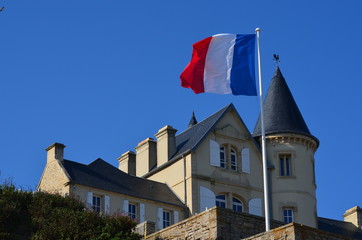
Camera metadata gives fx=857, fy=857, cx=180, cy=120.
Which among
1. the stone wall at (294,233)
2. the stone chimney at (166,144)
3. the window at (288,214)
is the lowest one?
the stone wall at (294,233)

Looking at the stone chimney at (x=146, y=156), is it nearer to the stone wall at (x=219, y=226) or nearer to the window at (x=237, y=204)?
the window at (x=237, y=204)

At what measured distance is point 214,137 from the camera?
1689 inches

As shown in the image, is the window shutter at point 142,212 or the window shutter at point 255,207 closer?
the window shutter at point 142,212

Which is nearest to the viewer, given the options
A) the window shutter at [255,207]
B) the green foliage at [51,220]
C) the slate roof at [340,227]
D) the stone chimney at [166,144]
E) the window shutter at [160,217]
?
the green foliage at [51,220]

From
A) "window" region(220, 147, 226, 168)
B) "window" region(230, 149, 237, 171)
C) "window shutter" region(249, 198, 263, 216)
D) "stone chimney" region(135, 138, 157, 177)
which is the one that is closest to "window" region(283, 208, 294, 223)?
"window shutter" region(249, 198, 263, 216)

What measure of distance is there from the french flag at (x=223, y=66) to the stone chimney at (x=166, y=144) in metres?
16.7

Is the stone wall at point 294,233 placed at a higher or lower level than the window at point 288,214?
lower

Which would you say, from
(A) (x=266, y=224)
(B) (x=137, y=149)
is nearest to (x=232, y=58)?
(A) (x=266, y=224)

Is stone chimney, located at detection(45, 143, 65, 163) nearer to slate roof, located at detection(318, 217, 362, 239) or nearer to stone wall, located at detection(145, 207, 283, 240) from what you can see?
slate roof, located at detection(318, 217, 362, 239)

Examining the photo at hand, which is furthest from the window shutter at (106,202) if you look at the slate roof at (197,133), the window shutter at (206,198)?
the slate roof at (197,133)

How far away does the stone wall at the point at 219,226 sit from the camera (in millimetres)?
23672

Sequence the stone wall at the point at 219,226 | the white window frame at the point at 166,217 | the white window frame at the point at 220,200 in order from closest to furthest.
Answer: the stone wall at the point at 219,226
the white window frame at the point at 166,217
the white window frame at the point at 220,200

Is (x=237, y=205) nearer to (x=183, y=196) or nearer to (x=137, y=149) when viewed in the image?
(x=183, y=196)

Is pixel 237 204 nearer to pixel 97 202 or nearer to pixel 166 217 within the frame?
pixel 166 217
